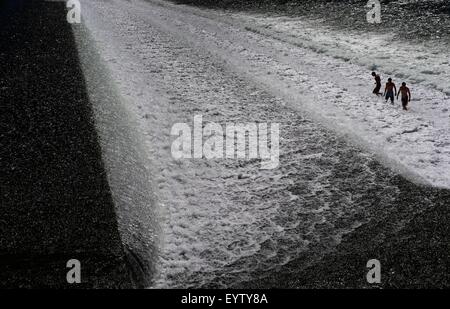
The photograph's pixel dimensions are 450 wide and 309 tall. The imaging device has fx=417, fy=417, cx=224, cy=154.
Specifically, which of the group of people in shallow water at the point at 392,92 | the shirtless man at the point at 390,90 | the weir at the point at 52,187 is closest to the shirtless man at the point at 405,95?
the group of people in shallow water at the point at 392,92

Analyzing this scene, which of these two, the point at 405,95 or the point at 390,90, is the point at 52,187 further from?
the point at 390,90

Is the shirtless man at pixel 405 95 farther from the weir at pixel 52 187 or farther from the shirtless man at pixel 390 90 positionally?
the weir at pixel 52 187

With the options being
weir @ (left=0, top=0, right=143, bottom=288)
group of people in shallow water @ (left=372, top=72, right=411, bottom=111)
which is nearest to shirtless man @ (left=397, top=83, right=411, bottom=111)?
group of people in shallow water @ (left=372, top=72, right=411, bottom=111)

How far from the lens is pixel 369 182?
15.5 metres

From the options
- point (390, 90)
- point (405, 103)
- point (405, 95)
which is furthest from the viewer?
point (390, 90)

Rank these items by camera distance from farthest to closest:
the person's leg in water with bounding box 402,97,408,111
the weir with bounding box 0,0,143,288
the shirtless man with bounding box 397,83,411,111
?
the person's leg in water with bounding box 402,97,408,111 < the shirtless man with bounding box 397,83,411,111 < the weir with bounding box 0,0,143,288

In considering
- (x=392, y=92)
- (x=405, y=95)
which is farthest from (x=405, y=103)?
(x=392, y=92)

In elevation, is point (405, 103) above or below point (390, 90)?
below

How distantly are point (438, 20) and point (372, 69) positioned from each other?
11367mm

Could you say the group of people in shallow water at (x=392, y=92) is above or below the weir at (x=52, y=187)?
above

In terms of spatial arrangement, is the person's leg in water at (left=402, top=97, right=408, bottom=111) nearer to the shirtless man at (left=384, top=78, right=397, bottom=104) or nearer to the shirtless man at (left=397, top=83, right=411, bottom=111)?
the shirtless man at (left=397, top=83, right=411, bottom=111)

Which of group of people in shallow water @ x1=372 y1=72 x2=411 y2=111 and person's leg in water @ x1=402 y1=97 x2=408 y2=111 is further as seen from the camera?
person's leg in water @ x1=402 y1=97 x2=408 y2=111

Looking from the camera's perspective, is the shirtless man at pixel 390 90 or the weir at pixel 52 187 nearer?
the weir at pixel 52 187

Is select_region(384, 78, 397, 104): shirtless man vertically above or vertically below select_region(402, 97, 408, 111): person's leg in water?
above
